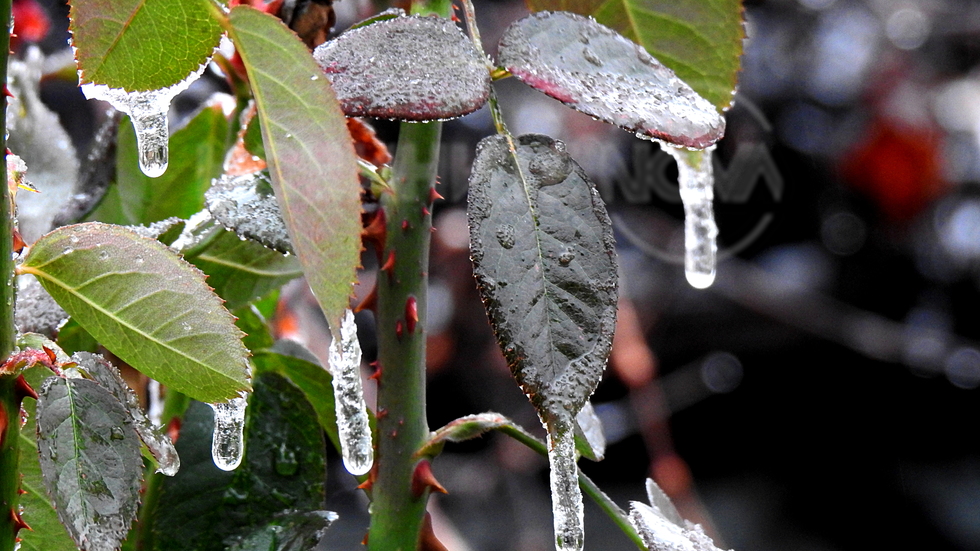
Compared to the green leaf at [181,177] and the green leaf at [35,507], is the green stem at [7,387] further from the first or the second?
the green leaf at [181,177]

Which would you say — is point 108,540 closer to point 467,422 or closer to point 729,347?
point 467,422

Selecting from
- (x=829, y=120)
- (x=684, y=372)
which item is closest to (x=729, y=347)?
(x=684, y=372)

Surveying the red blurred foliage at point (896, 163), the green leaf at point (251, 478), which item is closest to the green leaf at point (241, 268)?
the green leaf at point (251, 478)

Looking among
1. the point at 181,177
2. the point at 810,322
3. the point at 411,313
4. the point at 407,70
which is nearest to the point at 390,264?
the point at 411,313

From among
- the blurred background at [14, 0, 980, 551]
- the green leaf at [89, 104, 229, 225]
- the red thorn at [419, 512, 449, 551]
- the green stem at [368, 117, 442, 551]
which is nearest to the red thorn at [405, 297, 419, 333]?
the green stem at [368, 117, 442, 551]

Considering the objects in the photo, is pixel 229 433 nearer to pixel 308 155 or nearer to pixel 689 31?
pixel 308 155

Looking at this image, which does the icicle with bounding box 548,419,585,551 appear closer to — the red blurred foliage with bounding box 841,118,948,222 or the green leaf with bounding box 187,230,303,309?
the green leaf with bounding box 187,230,303,309
